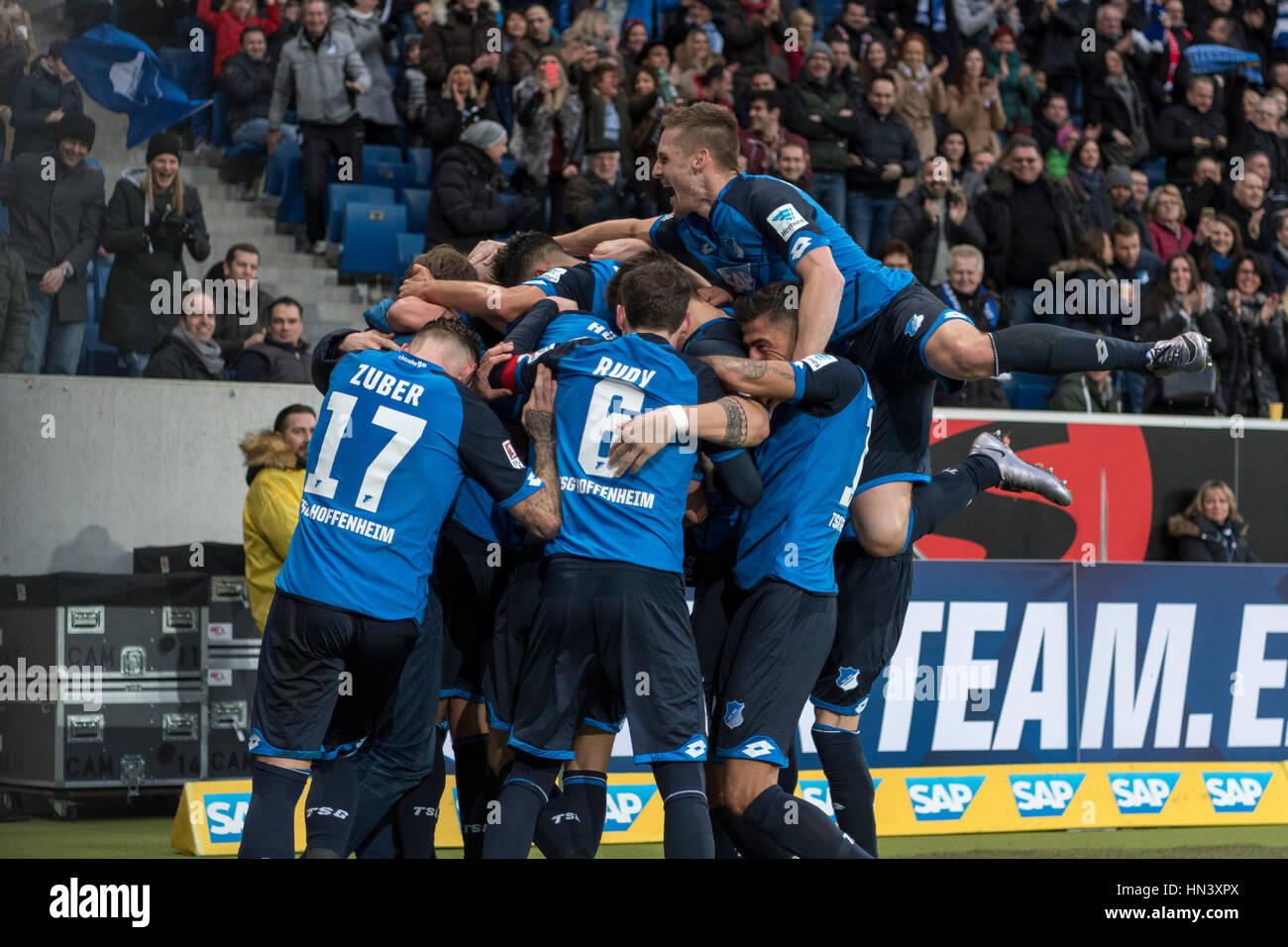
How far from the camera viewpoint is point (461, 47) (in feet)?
45.1

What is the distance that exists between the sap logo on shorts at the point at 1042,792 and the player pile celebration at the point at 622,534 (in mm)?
3061

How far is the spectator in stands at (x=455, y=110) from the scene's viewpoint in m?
13.2

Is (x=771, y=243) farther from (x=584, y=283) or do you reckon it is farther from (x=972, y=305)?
(x=972, y=305)

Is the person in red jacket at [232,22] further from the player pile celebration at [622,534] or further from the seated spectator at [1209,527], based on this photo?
the seated spectator at [1209,527]

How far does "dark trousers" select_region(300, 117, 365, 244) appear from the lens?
1317 centimetres

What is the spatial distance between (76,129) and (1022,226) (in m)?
8.36

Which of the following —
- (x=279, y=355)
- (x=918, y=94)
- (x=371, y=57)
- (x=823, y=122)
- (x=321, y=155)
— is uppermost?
(x=371, y=57)

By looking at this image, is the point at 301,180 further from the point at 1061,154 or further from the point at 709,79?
the point at 1061,154

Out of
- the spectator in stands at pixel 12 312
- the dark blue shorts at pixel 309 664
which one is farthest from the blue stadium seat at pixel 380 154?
the dark blue shorts at pixel 309 664

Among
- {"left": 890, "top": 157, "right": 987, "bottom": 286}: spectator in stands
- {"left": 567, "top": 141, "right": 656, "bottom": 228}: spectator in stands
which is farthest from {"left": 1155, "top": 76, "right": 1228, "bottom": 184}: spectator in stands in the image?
{"left": 567, "top": 141, "right": 656, "bottom": 228}: spectator in stands

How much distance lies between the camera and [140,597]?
977 centimetres

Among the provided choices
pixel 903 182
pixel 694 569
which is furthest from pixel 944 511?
pixel 903 182

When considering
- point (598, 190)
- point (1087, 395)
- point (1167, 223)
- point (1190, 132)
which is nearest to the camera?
point (1087, 395)

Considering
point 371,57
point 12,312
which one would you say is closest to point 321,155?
point 371,57
